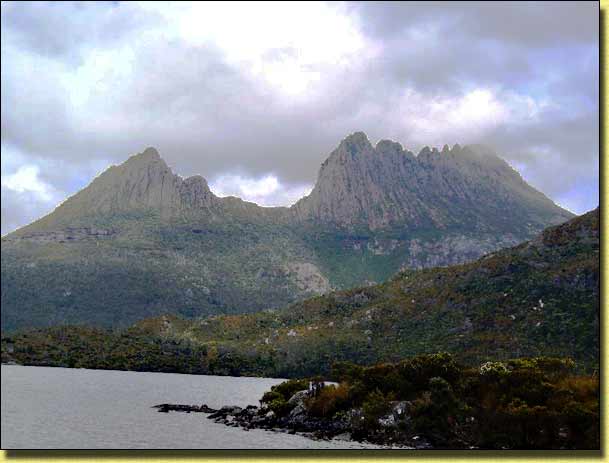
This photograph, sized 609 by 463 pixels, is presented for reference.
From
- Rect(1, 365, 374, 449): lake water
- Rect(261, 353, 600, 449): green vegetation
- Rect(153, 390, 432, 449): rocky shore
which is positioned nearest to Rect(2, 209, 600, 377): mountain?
Rect(261, 353, 600, 449): green vegetation

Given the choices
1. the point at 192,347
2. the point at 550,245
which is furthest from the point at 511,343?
the point at 192,347

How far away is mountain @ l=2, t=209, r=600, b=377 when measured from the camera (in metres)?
78.4

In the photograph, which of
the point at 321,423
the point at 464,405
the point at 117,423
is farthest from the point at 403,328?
the point at 464,405

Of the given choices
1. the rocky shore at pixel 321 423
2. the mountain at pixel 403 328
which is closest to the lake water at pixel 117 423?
the rocky shore at pixel 321 423

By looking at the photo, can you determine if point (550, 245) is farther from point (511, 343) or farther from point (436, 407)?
point (436, 407)

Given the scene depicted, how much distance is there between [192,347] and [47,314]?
55835mm

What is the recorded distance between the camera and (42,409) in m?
47.7

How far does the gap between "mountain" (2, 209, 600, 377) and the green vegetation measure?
26.2m

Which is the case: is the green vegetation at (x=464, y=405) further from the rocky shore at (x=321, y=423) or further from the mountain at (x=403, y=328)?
the mountain at (x=403, y=328)

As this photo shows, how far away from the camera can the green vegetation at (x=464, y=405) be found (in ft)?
82.3

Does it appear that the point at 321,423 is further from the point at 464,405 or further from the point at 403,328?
the point at 403,328

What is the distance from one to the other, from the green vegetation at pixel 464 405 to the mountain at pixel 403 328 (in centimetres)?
2624

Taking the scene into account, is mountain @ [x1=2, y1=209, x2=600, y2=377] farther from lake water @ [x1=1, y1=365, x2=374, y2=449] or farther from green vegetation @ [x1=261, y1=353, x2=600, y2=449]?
lake water @ [x1=1, y1=365, x2=374, y2=449]

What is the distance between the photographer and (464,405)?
30234mm
